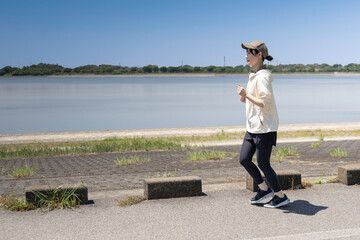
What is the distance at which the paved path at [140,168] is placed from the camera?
7.69m

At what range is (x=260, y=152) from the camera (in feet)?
17.8

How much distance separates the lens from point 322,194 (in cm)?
623

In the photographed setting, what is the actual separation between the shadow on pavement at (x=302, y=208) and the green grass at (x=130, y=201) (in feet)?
5.62

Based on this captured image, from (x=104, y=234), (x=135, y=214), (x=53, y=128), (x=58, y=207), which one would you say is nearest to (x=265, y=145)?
(x=135, y=214)

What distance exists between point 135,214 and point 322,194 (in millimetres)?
2455

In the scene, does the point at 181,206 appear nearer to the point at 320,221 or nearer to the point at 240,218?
the point at 240,218

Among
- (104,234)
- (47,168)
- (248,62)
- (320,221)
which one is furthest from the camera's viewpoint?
(47,168)

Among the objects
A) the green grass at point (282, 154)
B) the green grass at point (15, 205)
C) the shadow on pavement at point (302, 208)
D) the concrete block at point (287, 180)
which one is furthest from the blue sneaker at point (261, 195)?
the green grass at point (282, 154)

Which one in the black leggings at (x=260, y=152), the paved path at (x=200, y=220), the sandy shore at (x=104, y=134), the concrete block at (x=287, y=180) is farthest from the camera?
the sandy shore at (x=104, y=134)

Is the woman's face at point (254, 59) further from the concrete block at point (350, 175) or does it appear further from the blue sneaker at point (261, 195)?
the concrete block at point (350, 175)

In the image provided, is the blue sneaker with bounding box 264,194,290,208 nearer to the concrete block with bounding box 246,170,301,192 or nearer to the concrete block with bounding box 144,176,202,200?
the concrete block with bounding box 246,170,301,192

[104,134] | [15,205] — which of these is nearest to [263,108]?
[15,205]

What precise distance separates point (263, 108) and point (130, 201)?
76.2 inches

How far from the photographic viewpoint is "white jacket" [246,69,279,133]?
5.27m
